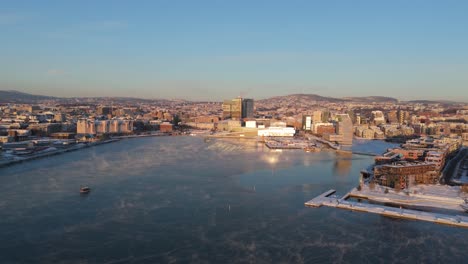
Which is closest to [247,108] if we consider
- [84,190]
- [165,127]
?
[165,127]

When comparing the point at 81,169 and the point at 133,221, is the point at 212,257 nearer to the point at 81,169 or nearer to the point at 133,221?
the point at 133,221

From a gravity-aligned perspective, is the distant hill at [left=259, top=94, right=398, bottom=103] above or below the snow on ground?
above

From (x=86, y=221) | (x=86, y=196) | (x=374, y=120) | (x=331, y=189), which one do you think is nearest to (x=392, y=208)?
(x=331, y=189)

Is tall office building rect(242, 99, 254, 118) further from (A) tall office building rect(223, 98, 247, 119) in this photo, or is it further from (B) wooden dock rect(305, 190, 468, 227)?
(B) wooden dock rect(305, 190, 468, 227)

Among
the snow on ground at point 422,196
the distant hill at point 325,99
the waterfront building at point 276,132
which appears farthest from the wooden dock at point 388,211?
the distant hill at point 325,99

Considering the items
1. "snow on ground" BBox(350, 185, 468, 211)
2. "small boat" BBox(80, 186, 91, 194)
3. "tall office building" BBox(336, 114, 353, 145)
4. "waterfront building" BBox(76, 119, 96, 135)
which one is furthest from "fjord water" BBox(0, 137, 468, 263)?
"waterfront building" BBox(76, 119, 96, 135)

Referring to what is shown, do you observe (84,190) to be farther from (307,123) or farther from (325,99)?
(325,99)
